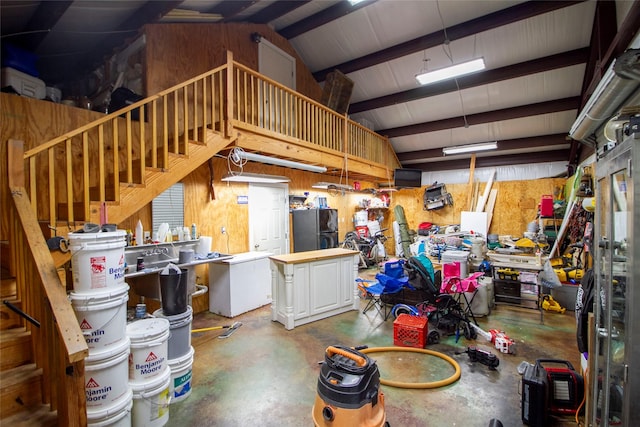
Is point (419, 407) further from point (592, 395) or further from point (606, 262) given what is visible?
point (606, 262)

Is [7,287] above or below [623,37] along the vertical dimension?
below

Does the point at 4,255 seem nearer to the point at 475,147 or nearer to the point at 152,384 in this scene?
the point at 152,384

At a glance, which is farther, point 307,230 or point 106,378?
point 307,230

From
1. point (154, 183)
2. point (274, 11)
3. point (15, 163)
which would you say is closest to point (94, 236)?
point (15, 163)

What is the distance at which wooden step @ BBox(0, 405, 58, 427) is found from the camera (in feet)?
5.46

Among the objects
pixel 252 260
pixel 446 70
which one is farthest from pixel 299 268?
pixel 446 70

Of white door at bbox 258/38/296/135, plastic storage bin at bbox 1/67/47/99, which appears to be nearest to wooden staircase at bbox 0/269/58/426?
plastic storage bin at bbox 1/67/47/99

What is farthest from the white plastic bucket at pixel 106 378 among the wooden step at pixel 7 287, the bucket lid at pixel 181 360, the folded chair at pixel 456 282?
the folded chair at pixel 456 282

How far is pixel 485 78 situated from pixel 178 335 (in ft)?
23.6

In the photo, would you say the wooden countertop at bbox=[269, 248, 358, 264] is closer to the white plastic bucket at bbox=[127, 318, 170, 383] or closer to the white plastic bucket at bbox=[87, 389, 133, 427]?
the white plastic bucket at bbox=[127, 318, 170, 383]

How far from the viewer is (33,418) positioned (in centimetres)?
171

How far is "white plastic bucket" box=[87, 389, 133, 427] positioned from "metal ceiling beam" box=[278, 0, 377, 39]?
5.91 metres

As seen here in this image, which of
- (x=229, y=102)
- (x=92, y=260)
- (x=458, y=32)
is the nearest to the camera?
(x=92, y=260)

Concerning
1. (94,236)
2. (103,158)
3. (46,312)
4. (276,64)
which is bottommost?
(46,312)
